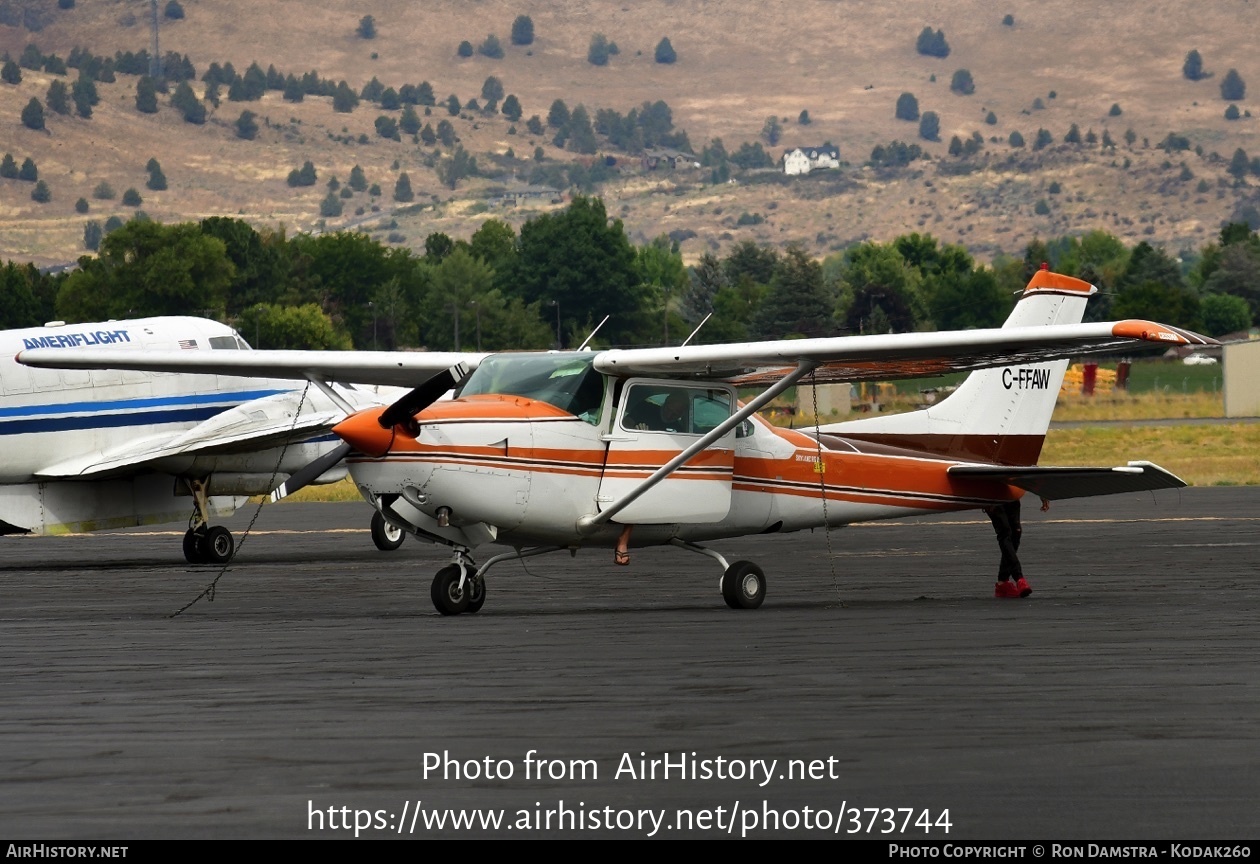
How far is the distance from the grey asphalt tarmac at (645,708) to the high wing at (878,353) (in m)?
2.08

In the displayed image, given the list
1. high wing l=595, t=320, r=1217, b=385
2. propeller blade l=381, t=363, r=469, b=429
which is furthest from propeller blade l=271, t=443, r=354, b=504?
high wing l=595, t=320, r=1217, b=385

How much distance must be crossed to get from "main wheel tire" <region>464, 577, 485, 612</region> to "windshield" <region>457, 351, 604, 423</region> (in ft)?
5.33

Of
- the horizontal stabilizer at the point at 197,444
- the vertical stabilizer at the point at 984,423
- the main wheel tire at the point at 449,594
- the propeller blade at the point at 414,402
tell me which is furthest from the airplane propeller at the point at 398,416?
the horizontal stabilizer at the point at 197,444

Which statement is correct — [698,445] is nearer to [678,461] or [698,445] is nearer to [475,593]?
[678,461]

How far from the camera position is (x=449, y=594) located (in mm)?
16234

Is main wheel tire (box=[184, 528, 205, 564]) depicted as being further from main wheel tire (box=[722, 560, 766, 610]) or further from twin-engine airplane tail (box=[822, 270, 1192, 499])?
main wheel tire (box=[722, 560, 766, 610])

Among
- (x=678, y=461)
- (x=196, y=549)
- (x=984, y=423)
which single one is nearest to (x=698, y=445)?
(x=678, y=461)

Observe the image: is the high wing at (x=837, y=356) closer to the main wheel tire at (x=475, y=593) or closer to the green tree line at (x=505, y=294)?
the main wheel tire at (x=475, y=593)

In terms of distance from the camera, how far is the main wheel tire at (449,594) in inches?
639

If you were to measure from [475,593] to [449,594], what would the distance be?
274mm

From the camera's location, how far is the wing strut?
16672mm

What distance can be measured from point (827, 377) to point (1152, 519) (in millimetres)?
12134

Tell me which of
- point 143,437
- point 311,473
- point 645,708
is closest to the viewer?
point 645,708
